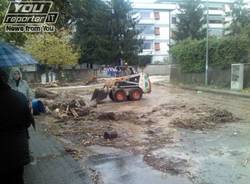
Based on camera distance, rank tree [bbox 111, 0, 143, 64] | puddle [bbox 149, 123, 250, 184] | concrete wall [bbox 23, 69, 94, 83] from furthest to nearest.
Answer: tree [bbox 111, 0, 143, 64] → concrete wall [bbox 23, 69, 94, 83] → puddle [bbox 149, 123, 250, 184]

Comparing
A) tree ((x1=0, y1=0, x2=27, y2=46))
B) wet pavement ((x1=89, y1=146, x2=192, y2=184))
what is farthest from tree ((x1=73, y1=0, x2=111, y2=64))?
wet pavement ((x1=89, y1=146, x2=192, y2=184))

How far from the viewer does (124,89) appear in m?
24.0

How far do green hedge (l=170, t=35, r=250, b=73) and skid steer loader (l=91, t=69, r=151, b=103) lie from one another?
327 inches

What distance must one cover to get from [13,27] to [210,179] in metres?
7.07

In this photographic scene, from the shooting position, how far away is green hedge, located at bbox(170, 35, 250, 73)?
29.1 metres

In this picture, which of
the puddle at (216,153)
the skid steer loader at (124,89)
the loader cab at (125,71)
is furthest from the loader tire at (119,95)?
the puddle at (216,153)

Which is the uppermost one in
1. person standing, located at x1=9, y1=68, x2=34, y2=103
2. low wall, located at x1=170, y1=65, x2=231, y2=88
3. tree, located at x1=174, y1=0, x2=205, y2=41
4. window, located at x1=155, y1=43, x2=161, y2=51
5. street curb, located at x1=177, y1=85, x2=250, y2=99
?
tree, located at x1=174, y1=0, x2=205, y2=41

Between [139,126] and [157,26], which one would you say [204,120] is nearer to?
[139,126]

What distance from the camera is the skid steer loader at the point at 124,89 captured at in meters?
23.7

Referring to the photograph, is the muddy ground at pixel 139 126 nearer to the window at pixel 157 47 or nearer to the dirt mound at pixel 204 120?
the dirt mound at pixel 204 120

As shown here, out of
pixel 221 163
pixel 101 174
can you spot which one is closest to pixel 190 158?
pixel 221 163

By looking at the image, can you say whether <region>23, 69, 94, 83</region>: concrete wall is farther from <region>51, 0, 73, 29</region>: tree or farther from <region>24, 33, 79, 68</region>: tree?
<region>51, 0, 73, 29</region>: tree

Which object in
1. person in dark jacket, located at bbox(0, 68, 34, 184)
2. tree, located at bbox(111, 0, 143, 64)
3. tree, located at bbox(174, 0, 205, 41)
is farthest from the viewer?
tree, located at bbox(174, 0, 205, 41)

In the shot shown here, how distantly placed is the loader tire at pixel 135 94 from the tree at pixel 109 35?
23.5 m
